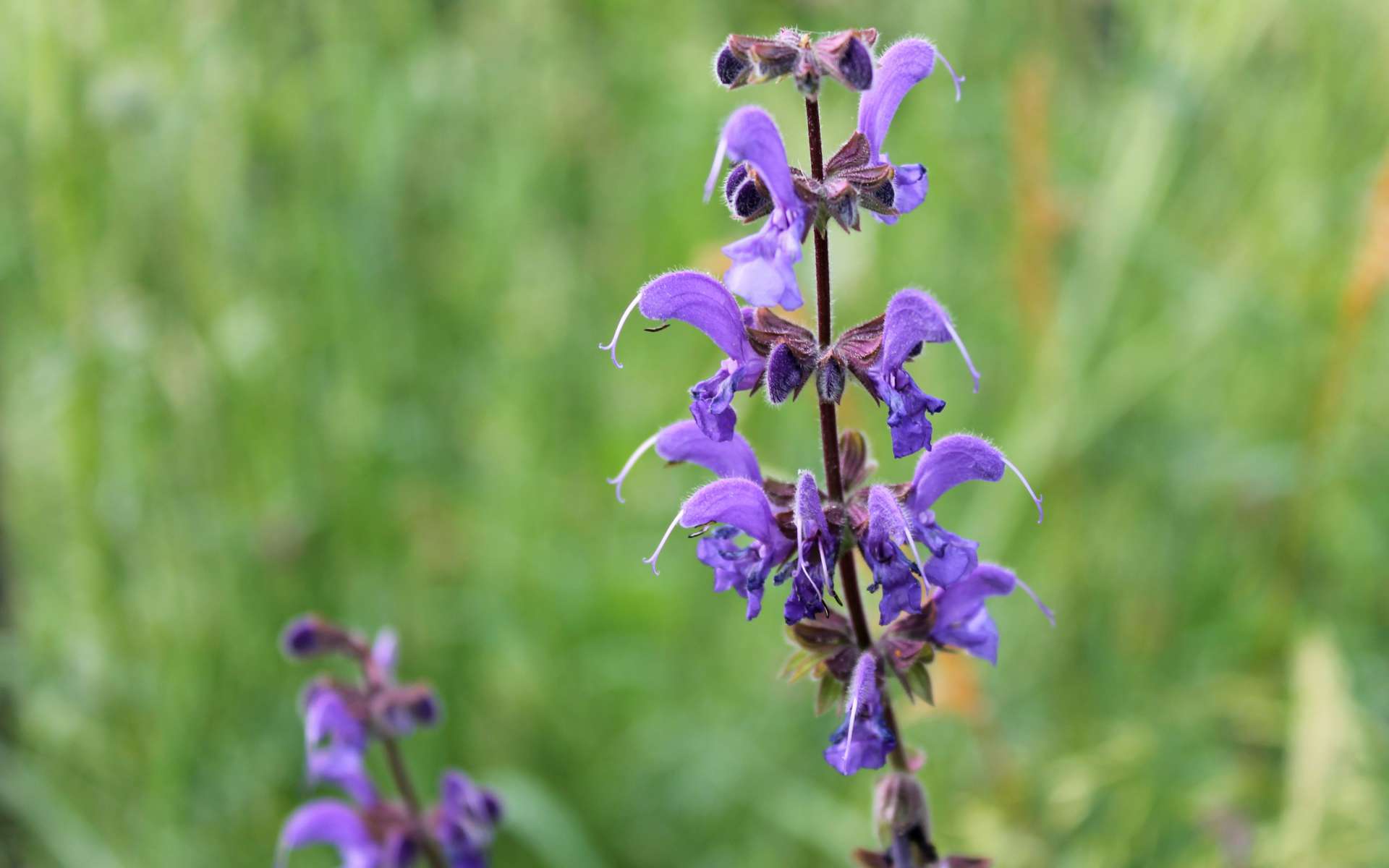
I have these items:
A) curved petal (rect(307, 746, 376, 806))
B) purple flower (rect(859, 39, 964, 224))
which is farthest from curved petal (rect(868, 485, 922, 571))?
curved petal (rect(307, 746, 376, 806))

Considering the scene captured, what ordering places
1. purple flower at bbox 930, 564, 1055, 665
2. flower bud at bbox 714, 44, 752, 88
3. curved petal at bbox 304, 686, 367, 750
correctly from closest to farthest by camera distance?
flower bud at bbox 714, 44, 752, 88 → purple flower at bbox 930, 564, 1055, 665 → curved petal at bbox 304, 686, 367, 750

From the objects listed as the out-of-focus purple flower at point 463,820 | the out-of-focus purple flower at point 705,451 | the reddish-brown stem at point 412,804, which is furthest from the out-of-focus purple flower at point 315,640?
the out-of-focus purple flower at point 705,451

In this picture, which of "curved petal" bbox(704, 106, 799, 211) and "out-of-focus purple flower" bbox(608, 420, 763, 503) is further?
"out-of-focus purple flower" bbox(608, 420, 763, 503)

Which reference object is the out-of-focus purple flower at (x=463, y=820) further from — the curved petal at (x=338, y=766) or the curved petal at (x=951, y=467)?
the curved petal at (x=951, y=467)

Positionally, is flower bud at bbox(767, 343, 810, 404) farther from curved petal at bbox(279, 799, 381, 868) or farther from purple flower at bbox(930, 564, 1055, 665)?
curved petal at bbox(279, 799, 381, 868)

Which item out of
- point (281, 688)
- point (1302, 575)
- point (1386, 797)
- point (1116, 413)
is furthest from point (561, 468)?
point (1386, 797)

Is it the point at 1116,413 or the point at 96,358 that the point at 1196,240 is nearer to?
the point at 1116,413
